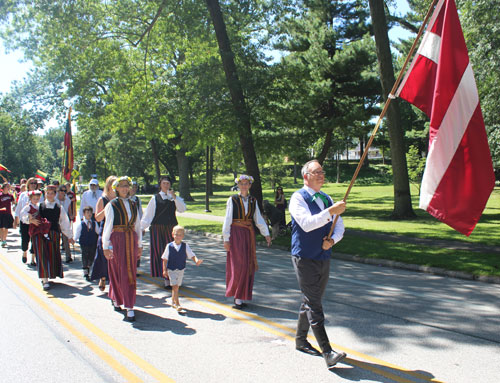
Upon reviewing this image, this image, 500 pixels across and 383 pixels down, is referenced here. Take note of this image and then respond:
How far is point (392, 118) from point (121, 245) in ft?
47.6

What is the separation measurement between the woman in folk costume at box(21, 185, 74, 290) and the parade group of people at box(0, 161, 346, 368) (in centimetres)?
2

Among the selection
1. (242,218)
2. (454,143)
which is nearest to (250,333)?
(242,218)

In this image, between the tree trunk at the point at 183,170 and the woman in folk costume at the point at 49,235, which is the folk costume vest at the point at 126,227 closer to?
the woman in folk costume at the point at 49,235

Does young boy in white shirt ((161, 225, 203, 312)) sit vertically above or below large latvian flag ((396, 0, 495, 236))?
below

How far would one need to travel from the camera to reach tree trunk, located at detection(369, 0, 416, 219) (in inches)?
712

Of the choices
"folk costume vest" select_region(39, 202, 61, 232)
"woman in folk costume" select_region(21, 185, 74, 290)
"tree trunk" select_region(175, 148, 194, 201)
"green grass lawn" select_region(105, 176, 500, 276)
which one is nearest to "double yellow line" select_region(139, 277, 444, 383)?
"woman in folk costume" select_region(21, 185, 74, 290)

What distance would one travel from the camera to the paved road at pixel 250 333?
4.82 m

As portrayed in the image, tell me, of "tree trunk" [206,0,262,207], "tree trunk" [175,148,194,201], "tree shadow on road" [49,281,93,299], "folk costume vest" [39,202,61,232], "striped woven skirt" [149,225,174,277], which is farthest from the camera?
"tree trunk" [175,148,194,201]

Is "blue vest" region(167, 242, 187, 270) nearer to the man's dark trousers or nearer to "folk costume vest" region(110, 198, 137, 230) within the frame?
"folk costume vest" region(110, 198, 137, 230)

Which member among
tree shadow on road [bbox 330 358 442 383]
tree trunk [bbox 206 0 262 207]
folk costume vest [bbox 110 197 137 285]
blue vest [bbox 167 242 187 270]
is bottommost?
tree shadow on road [bbox 330 358 442 383]

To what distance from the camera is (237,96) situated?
55.5ft

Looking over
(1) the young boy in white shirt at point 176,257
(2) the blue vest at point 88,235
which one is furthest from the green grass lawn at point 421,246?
(2) the blue vest at point 88,235

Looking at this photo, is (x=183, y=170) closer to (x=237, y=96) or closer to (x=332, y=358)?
(x=237, y=96)

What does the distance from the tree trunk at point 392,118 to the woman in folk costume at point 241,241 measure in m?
12.3
